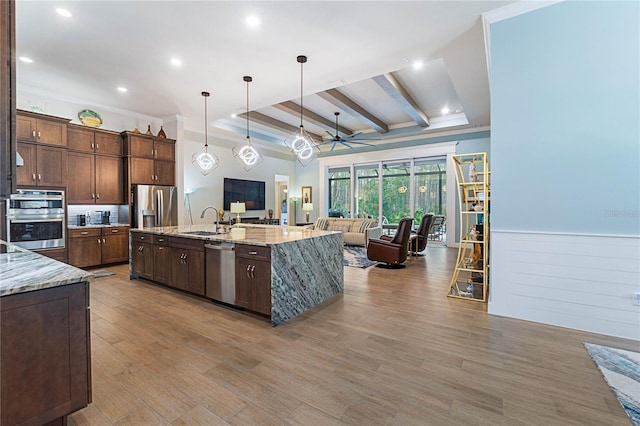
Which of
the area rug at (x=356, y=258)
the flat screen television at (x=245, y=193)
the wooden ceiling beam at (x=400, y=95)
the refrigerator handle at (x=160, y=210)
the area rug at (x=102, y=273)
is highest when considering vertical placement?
the wooden ceiling beam at (x=400, y=95)

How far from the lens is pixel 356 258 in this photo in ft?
21.7

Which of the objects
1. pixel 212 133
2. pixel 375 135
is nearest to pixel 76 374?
pixel 212 133

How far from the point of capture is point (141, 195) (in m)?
6.14

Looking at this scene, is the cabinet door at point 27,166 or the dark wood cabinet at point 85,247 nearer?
the cabinet door at point 27,166

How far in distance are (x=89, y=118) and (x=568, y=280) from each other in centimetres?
839

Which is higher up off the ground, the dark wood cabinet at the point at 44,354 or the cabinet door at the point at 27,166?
the cabinet door at the point at 27,166

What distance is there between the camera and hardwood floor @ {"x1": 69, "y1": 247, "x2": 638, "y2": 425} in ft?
5.76

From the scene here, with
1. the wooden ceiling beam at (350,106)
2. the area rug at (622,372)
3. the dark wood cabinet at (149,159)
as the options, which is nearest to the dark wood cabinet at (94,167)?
the dark wood cabinet at (149,159)

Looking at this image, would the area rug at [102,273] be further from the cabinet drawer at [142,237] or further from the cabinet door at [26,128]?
the cabinet door at [26,128]

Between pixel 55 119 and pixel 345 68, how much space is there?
511 cm

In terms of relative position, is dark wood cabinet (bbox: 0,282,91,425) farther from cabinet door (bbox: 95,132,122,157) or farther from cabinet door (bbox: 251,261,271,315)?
cabinet door (bbox: 95,132,122,157)

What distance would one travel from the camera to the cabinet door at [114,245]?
5.71 metres

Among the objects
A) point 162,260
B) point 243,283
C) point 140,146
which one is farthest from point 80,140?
point 243,283

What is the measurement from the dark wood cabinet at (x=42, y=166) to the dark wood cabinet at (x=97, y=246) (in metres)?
0.95
